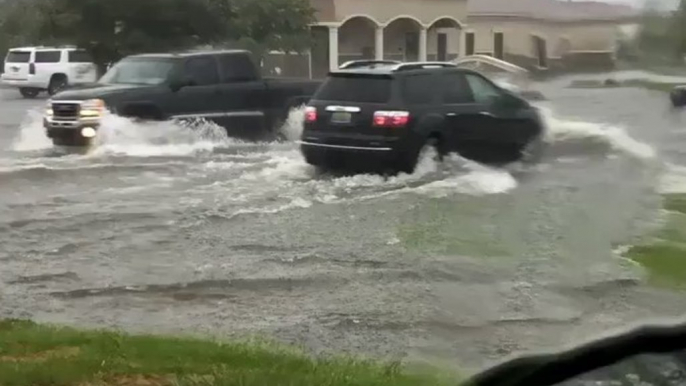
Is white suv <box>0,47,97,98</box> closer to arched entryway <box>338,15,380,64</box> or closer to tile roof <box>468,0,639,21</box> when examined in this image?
arched entryway <box>338,15,380,64</box>

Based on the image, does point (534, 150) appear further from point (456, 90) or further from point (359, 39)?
point (359, 39)

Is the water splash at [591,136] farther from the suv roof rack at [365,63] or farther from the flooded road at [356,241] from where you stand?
the suv roof rack at [365,63]

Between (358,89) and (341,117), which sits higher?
(358,89)

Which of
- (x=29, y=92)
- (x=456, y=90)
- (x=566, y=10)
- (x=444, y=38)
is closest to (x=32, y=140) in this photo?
(x=456, y=90)

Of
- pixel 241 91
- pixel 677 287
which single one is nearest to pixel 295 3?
pixel 241 91

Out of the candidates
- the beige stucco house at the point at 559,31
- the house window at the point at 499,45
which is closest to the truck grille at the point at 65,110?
the house window at the point at 499,45

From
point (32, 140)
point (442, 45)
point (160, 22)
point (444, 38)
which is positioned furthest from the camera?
point (160, 22)

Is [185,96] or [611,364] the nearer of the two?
[611,364]

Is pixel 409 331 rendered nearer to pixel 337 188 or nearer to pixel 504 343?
pixel 504 343

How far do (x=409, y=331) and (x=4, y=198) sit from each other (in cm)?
864

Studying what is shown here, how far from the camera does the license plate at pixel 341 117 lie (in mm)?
15938

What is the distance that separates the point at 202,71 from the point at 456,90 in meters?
5.73

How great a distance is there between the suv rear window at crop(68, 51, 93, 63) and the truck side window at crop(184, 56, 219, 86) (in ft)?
46.5

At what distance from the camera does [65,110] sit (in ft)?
65.0
